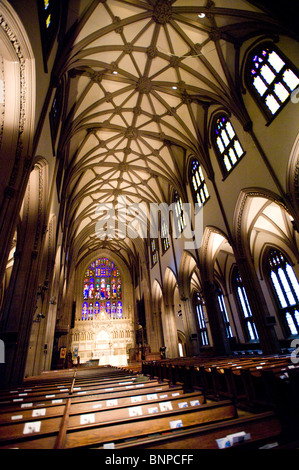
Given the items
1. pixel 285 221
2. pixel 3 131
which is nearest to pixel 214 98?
pixel 285 221

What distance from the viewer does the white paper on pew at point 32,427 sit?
192 centimetres

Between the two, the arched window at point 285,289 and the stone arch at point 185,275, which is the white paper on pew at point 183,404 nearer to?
the stone arch at point 185,275

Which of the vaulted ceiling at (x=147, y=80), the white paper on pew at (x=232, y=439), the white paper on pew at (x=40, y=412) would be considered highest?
the vaulted ceiling at (x=147, y=80)

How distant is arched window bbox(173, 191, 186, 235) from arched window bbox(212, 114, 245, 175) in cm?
444

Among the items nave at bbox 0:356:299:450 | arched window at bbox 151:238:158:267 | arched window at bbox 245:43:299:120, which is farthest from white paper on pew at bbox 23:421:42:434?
arched window at bbox 151:238:158:267

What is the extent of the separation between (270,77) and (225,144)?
3182mm

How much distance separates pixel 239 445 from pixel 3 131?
6.67m

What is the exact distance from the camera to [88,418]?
2.16 meters

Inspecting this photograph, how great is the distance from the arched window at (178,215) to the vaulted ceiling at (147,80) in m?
1.28

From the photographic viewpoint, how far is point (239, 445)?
5.11ft

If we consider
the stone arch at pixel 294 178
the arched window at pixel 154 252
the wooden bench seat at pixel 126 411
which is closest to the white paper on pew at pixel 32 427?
the wooden bench seat at pixel 126 411

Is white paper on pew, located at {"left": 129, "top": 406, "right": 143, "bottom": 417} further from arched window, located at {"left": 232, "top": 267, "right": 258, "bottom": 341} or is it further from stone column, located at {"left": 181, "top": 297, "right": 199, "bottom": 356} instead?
arched window, located at {"left": 232, "top": 267, "right": 258, "bottom": 341}

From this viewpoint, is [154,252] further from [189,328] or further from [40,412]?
[40,412]

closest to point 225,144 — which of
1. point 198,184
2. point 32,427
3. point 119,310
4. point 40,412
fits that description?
point 198,184
